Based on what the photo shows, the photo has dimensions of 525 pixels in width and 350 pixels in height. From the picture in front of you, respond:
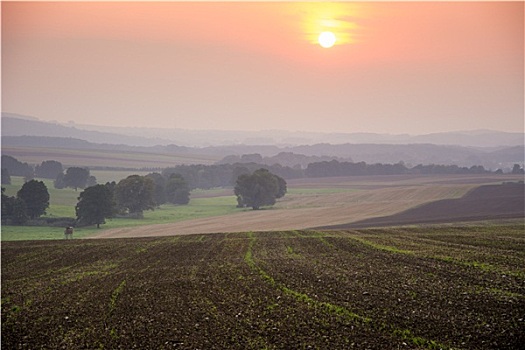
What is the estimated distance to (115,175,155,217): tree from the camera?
375 feet

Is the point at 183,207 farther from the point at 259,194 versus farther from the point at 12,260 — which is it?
the point at 12,260

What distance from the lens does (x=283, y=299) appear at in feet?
76.6

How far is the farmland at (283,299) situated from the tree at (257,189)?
271 feet

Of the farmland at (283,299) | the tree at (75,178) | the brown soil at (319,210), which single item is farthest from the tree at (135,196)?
the farmland at (283,299)

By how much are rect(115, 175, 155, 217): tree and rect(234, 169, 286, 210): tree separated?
21623 mm

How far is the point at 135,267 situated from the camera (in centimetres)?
3634

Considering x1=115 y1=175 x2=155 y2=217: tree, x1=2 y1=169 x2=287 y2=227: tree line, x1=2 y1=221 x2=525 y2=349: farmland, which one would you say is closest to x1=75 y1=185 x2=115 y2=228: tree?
x1=2 y1=169 x2=287 y2=227: tree line

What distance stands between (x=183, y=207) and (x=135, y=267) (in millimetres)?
96053

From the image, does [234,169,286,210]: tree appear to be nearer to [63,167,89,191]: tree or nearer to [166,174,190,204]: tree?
[166,174,190,204]: tree

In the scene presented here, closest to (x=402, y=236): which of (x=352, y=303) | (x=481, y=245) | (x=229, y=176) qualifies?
(x=481, y=245)

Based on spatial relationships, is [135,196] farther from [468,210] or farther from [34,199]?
[468,210]

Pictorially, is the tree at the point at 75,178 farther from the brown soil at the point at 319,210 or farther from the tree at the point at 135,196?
the brown soil at the point at 319,210

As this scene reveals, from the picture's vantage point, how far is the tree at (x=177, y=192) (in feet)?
457

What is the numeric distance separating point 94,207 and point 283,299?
80303 mm
